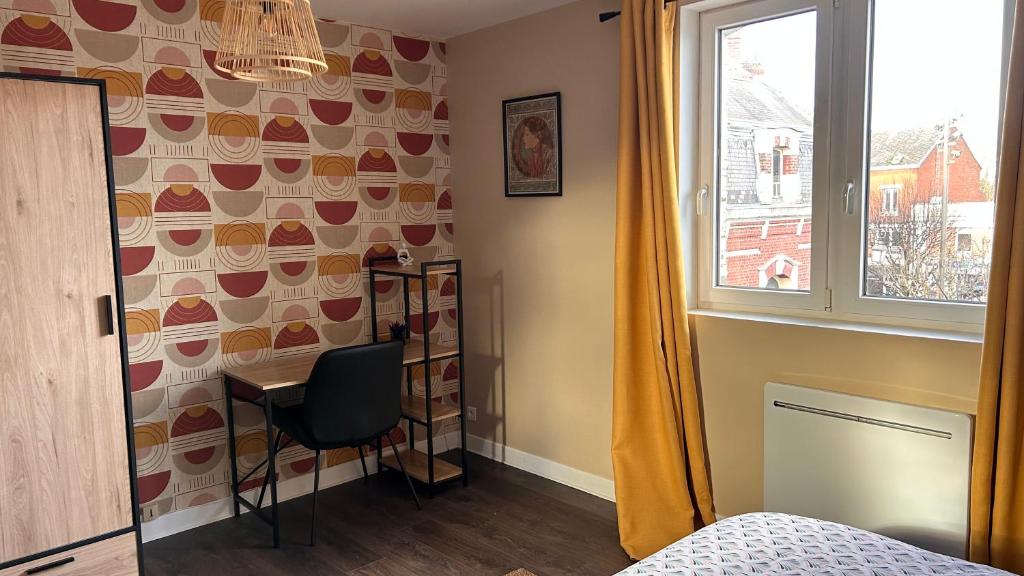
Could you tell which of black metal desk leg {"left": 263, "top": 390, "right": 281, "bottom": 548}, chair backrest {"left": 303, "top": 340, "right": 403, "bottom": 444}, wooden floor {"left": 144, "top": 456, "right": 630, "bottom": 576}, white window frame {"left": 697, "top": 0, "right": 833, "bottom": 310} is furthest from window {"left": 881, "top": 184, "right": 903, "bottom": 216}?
black metal desk leg {"left": 263, "top": 390, "right": 281, "bottom": 548}

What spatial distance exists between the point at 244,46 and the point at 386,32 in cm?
187

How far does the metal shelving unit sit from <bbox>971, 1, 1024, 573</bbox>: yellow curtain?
2.32 metres

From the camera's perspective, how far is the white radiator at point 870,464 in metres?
2.39

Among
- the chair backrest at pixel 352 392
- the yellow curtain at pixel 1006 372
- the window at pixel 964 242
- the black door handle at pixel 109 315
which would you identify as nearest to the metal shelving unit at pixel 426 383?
the chair backrest at pixel 352 392

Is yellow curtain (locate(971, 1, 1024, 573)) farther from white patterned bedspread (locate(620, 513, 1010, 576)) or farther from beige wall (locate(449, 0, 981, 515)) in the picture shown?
white patterned bedspread (locate(620, 513, 1010, 576))

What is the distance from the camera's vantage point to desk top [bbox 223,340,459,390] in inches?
128

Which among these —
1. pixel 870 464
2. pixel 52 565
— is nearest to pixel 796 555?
pixel 870 464

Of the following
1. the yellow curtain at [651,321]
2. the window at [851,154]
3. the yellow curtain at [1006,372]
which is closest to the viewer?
the yellow curtain at [1006,372]

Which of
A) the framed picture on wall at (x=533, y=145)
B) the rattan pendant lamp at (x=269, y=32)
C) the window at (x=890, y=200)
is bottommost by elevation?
the window at (x=890, y=200)

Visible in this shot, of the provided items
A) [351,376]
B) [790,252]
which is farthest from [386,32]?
[790,252]

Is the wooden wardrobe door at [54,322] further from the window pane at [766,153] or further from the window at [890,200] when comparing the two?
the window at [890,200]

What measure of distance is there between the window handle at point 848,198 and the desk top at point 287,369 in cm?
203

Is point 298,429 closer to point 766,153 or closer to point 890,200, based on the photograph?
point 766,153

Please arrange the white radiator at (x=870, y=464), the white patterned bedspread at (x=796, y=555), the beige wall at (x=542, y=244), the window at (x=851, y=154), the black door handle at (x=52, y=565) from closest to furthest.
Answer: the white patterned bedspread at (x=796, y=555)
the white radiator at (x=870, y=464)
the window at (x=851, y=154)
the black door handle at (x=52, y=565)
the beige wall at (x=542, y=244)
